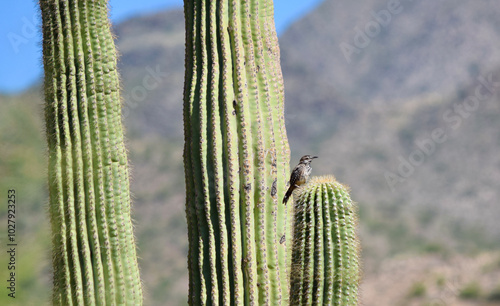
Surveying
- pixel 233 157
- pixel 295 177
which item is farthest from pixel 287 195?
pixel 233 157

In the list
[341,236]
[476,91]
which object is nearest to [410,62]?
[476,91]

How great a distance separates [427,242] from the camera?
1502 inches

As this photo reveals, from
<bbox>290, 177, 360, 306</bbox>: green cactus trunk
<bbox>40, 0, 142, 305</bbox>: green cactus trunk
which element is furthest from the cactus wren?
<bbox>40, 0, 142, 305</bbox>: green cactus trunk

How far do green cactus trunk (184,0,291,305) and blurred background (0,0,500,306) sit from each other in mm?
6570

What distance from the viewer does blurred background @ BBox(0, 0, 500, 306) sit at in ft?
99.5

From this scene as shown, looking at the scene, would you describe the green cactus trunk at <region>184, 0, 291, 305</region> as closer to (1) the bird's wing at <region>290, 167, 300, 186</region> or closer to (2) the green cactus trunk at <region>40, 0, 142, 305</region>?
(1) the bird's wing at <region>290, 167, 300, 186</region>

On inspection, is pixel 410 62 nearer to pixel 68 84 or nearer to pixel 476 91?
pixel 476 91

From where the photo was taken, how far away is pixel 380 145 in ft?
158

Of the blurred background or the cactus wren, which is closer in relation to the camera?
the cactus wren

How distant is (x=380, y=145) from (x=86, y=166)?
45.1 metres

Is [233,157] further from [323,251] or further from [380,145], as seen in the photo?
[380,145]

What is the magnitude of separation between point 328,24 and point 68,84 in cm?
7789

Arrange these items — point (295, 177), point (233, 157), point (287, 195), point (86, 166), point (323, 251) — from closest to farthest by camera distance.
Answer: point (86, 166) → point (233, 157) → point (287, 195) → point (295, 177) → point (323, 251)

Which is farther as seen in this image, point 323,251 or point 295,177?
point 323,251
